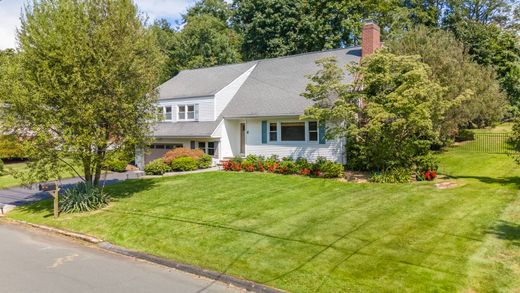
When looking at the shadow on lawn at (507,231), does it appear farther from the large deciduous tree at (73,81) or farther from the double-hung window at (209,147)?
the double-hung window at (209,147)

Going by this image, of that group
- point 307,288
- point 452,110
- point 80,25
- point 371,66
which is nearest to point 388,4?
point 452,110

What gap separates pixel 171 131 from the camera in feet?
88.4

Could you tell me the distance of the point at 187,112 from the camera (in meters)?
27.4

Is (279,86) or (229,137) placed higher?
(279,86)

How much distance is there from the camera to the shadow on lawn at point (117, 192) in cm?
1566

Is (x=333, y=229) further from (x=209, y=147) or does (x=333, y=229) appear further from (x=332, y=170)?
(x=209, y=147)

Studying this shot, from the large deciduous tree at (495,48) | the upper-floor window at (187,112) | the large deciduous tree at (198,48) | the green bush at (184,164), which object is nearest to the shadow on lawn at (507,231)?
the green bush at (184,164)

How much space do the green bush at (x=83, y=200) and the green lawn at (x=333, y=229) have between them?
0.53 meters

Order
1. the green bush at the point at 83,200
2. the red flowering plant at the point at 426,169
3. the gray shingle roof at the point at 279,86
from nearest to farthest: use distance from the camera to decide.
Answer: the green bush at the point at 83,200 < the red flowering plant at the point at 426,169 < the gray shingle roof at the point at 279,86

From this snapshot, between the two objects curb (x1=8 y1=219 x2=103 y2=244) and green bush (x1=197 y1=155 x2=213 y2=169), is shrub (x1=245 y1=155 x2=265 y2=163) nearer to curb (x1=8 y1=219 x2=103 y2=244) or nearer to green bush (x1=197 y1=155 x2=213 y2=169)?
green bush (x1=197 y1=155 x2=213 y2=169)

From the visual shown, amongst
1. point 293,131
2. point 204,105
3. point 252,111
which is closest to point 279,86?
point 252,111

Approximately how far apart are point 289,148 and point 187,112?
29.5 feet

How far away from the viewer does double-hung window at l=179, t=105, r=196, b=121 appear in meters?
27.1

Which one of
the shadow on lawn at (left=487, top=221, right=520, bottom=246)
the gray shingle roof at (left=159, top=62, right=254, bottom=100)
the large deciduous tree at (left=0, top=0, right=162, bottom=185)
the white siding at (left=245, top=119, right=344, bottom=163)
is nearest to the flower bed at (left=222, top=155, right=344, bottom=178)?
the white siding at (left=245, top=119, right=344, bottom=163)
